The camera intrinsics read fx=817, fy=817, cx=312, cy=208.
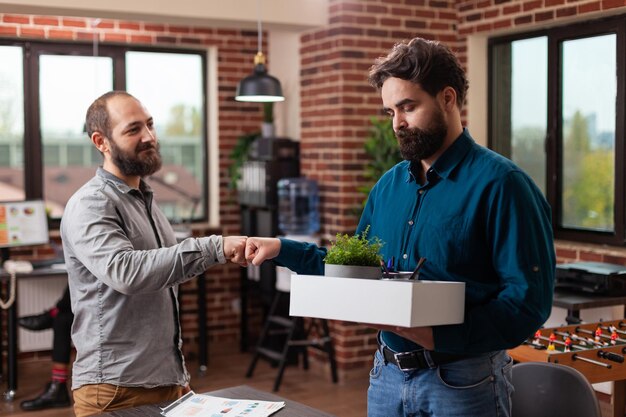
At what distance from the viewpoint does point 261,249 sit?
2445 millimetres

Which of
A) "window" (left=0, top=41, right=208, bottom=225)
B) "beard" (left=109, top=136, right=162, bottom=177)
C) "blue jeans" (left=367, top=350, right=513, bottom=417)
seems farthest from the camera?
"window" (left=0, top=41, right=208, bottom=225)

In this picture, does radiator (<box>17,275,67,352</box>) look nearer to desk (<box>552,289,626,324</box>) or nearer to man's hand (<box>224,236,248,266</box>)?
desk (<box>552,289,626,324</box>)

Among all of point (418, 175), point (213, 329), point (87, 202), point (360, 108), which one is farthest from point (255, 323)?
point (418, 175)

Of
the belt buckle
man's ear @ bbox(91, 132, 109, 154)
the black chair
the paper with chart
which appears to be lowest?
the black chair

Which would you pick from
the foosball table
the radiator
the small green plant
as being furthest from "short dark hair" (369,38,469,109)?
the radiator

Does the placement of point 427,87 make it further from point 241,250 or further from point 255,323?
point 255,323

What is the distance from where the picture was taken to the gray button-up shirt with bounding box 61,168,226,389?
2.43 m

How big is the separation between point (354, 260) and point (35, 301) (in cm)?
507

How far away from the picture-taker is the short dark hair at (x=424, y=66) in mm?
2018

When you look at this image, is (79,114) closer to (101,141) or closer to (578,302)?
(101,141)

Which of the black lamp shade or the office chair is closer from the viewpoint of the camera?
the office chair

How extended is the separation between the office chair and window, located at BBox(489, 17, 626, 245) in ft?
8.69

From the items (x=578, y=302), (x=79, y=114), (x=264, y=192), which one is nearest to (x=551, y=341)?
(x=578, y=302)

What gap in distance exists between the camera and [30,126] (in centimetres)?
655
